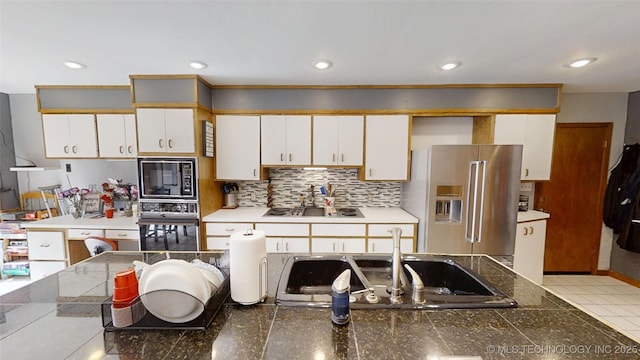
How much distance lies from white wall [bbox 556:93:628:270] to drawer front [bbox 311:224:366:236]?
2.99 metres

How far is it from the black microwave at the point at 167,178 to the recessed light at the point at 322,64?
5.13ft

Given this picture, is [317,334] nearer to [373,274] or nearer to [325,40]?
[373,274]

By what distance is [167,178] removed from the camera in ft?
8.80

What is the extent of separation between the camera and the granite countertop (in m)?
2.71

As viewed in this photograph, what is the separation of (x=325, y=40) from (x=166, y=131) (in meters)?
1.87

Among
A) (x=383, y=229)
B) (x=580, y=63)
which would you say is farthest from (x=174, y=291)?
(x=580, y=63)

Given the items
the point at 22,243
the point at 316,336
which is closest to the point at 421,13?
the point at 316,336

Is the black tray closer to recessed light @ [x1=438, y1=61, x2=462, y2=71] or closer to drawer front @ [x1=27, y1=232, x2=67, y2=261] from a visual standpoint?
recessed light @ [x1=438, y1=61, x2=462, y2=71]

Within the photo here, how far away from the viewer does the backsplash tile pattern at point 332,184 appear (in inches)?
131

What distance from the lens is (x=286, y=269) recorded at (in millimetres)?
1337

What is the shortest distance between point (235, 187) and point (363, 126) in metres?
1.79

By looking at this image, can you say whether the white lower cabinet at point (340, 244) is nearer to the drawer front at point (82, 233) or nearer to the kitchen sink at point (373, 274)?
the kitchen sink at point (373, 274)

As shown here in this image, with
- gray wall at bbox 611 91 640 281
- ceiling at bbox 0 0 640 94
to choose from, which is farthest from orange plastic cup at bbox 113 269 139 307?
gray wall at bbox 611 91 640 281

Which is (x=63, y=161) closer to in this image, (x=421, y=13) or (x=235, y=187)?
(x=235, y=187)
